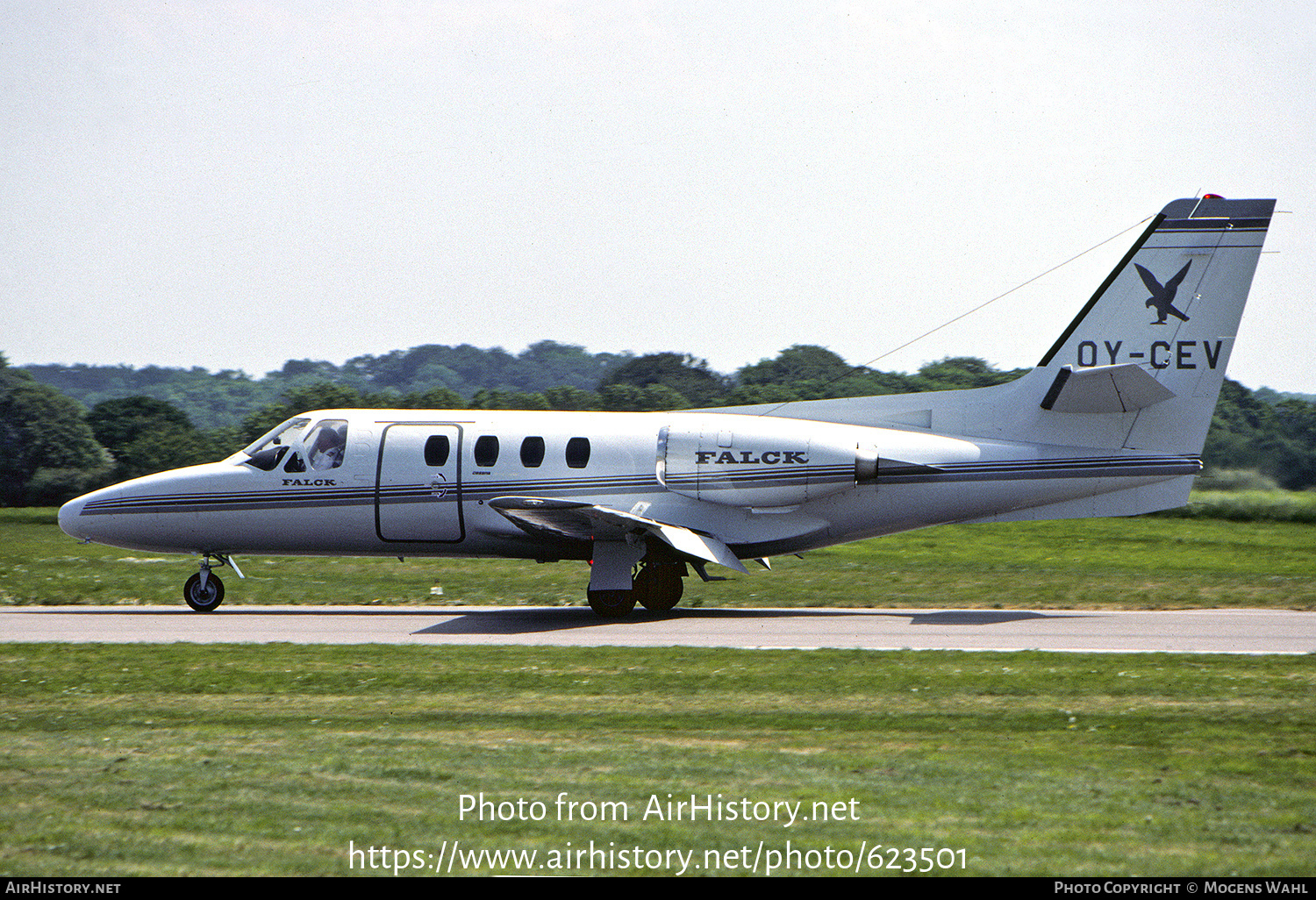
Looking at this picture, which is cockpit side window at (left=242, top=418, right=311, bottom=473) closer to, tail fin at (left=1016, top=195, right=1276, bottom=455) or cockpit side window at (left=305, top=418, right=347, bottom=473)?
cockpit side window at (left=305, top=418, right=347, bottom=473)

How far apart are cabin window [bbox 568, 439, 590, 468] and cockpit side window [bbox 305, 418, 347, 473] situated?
12.8ft

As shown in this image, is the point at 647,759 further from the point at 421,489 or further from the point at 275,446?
the point at 275,446

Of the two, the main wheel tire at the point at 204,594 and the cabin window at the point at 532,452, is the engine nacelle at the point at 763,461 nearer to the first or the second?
the cabin window at the point at 532,452

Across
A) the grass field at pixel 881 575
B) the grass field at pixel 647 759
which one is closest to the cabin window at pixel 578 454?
the grass field at pixel 881 575

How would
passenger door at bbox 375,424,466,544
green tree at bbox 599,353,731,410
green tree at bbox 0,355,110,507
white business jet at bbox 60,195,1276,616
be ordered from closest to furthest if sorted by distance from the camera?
1. white business jet at bbox 60,195,1276,616
2. passenger door at bbox 375,424,466,544
3. green tree at bbox 0,355,110,507
4. green tree at bbox 599,353,731,410

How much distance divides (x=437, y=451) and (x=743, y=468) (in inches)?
204

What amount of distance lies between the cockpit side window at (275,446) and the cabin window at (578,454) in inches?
183

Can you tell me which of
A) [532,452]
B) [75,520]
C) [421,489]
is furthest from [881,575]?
[75,520]

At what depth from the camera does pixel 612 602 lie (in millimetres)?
18672

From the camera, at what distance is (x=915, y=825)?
719 cm

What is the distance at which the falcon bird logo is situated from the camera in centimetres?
1816

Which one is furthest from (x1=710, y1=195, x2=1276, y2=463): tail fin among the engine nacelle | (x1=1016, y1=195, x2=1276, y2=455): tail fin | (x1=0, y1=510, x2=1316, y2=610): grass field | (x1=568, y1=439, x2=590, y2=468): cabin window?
(x1=568, y1=439, x2=590, y2=468): cabin window

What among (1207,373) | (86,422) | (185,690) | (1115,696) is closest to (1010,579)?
(1207,373)

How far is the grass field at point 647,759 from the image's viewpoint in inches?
265
